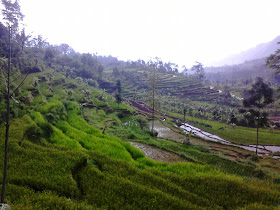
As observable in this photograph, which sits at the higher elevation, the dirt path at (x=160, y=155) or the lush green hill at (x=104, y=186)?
the lush green hill at (x=104, y=186)

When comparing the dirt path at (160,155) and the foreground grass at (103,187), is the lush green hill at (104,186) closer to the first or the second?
the foreground grass at (103,187)

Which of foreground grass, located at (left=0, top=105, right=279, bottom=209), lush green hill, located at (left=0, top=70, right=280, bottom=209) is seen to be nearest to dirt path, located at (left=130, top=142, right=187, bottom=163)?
lush green hill, located at (left=0, top=70, right=280, bottom=209)

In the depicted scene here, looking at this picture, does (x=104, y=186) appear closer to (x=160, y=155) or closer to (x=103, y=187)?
(x=103, y=187)

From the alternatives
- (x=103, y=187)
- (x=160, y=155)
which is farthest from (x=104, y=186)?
(x=160, y=155)

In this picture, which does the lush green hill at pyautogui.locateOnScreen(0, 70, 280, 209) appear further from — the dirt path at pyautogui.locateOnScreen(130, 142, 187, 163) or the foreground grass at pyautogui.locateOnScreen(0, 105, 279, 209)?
the dirt path at pyautogui.locateOnScreen(130, 142, 187, 163)

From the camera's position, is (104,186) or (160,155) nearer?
(104,186)

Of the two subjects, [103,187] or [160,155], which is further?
[160,155]

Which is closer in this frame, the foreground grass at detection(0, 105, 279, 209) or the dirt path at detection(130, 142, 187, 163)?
the foreground grass at detection(0, 105, 279, 209)

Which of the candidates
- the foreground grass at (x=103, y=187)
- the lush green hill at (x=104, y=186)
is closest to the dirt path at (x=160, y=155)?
the lush green hill at (x=104, y=186)

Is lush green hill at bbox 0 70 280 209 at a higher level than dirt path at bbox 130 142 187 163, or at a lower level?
higher

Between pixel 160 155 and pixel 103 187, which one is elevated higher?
pixel 103 187

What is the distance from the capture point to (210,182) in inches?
277

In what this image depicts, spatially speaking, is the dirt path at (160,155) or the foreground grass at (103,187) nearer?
the foreground grass at (103,187)

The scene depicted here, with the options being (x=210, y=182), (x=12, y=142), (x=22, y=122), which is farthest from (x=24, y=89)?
(x=210, y=182)
